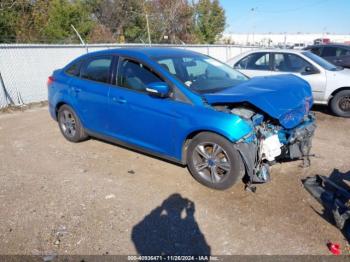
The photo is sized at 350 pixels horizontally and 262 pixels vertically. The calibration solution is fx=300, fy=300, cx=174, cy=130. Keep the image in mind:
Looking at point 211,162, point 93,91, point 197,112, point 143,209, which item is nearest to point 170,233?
point 143,209

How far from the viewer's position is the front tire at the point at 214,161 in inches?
138

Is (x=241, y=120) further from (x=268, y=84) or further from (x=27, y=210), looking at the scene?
(x=27, y=210)

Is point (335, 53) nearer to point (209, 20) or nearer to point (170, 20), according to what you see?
point (170, 20)

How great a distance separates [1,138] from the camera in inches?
241

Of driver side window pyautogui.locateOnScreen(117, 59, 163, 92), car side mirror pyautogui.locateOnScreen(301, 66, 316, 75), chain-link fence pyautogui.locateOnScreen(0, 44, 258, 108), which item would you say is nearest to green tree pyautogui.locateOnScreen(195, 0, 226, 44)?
chain-link fence pyautogui.locateOnScreen(0, 44, 258, 108)

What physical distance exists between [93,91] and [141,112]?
3.50 ft

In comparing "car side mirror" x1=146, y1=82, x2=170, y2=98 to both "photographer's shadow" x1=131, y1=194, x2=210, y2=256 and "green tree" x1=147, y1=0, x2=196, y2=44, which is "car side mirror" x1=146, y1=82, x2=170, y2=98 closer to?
"photographer's shadow" x1=131, y1=194, x2=210, y2=256

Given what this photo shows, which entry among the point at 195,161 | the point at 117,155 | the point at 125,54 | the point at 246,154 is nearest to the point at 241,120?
the point at 246,154

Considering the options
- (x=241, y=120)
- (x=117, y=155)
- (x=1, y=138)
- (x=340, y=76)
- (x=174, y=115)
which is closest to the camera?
(x=241, y=120)

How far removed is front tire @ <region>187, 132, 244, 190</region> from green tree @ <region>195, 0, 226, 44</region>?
2966 cm

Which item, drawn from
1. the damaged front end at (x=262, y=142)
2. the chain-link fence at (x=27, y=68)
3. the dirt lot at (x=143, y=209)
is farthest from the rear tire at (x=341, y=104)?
the chain-link fence at (x=27, y=68)

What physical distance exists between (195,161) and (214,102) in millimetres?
806

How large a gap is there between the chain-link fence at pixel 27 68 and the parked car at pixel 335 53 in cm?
911

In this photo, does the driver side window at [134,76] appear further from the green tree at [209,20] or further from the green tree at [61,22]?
the green tree at [209,20]
